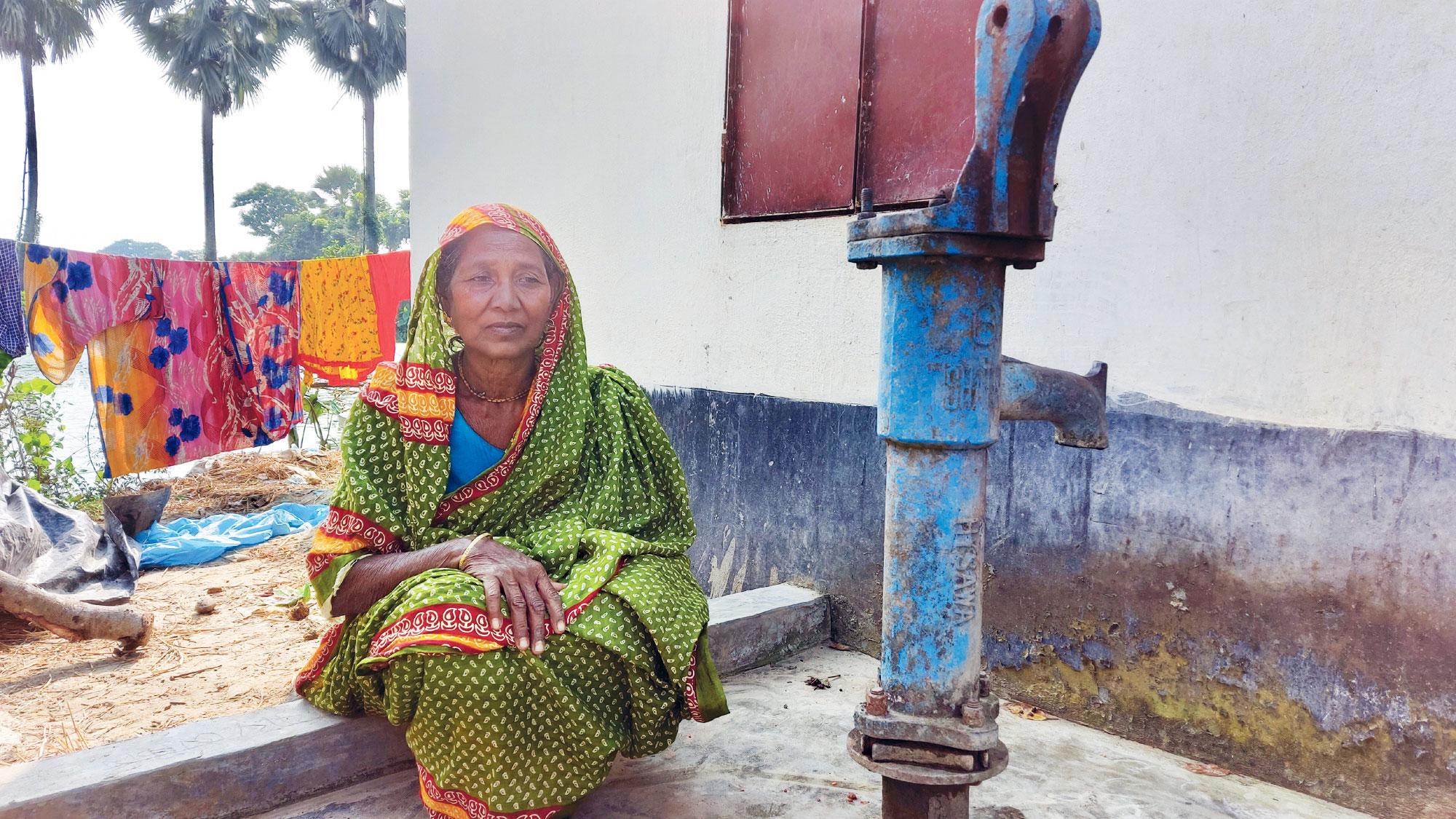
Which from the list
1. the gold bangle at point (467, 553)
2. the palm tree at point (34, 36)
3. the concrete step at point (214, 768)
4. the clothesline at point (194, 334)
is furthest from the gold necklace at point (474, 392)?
the palm tree at point (34, 36)

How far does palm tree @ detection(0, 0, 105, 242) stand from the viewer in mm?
15938

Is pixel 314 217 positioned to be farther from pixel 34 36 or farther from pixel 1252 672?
pixel 1252 672

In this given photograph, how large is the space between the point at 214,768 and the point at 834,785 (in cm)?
148

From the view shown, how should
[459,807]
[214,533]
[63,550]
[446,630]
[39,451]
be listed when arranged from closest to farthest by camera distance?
[446,630], [459,807], [63,550], [214,533], [39,451]

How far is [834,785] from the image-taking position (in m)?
2.15

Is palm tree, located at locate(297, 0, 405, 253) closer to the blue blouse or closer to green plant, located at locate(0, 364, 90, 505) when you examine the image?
green plant, located at locate(0, 364, 90, 505)

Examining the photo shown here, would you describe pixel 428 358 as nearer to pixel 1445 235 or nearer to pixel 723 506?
pixel 723 506

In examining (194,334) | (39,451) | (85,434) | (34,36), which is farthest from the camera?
(34,36)

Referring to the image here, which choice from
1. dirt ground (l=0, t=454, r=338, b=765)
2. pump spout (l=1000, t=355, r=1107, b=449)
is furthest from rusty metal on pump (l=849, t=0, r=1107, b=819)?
dirt ground (l=0, t=454, r=338, b=765)

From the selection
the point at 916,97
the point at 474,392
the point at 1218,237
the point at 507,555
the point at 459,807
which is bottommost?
the point at 459,807

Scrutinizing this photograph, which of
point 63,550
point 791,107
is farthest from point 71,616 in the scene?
point 791,107

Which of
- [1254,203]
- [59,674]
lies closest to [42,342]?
[59,674]

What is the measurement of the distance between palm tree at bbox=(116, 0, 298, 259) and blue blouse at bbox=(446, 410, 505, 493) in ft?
67.2

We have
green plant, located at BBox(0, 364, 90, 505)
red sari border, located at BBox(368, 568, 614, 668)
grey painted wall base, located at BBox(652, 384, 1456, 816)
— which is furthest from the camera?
green plant, located at BBox(0, 364, 90, 505)
